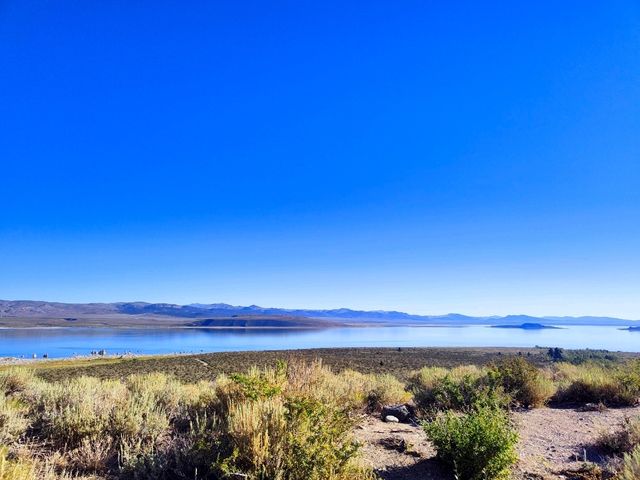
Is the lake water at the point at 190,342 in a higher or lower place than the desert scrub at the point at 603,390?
lower

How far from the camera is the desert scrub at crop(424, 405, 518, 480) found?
17.5 ft

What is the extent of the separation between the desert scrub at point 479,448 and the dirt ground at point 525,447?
0.33 m

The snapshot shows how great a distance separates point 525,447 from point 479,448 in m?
2.38

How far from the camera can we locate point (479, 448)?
5.42 metres

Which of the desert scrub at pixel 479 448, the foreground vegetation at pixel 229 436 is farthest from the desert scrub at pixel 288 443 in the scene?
the desert scrub at pixel 479 448

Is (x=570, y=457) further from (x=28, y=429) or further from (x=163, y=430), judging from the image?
(x=28, y=429)

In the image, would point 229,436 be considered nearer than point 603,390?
Yes

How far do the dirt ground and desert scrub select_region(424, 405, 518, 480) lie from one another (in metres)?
0.33

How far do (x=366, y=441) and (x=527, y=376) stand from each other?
6.57 m

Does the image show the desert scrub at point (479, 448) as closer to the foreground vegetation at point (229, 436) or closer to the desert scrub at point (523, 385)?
the foreground vegetation at point (229, 436)

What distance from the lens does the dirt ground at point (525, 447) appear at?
5938 millimetres

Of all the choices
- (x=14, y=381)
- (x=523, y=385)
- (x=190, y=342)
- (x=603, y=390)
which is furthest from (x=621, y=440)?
(x=190, y=342)

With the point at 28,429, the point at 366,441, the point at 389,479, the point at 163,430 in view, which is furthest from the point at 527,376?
the point at 28,429

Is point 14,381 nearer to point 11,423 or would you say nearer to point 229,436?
point 11,423
